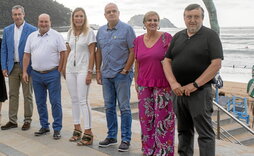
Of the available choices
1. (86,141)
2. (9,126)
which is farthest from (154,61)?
(9,126)

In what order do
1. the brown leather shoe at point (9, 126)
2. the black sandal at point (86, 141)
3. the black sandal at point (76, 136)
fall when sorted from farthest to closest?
the brown leather shoe at point (9, 126), the black sandal at point (76, 136), the black sandal at point (86, 141)

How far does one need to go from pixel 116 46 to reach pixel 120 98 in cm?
62

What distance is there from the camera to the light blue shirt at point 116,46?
3885 mm

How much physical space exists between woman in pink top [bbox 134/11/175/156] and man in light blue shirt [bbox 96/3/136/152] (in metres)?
0.23

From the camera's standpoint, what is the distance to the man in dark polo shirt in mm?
3049

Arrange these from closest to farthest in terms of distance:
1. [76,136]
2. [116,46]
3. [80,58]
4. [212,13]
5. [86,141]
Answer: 1. [116,46]
2. [80,58]
3. [86,141]
4. [76,136]
5. [212,13]

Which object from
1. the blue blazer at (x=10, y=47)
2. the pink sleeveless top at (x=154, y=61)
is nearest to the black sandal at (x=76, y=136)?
the blue blazer at (x=10, y=47)

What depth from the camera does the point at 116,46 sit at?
153 inches

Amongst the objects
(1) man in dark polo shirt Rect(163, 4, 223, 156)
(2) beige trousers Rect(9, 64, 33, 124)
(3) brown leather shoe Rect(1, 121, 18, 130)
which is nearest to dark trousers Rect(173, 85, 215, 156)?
(1) man in dark polo shirt Rect(163, 4, 223, 156)

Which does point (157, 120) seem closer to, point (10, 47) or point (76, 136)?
point (76, 136)

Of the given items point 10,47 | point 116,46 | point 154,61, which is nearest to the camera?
point 154,61

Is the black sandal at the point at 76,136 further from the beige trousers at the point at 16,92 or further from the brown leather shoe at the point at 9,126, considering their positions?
the brown leather shoe at the point at 9,126

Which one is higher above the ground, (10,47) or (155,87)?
(10,47)

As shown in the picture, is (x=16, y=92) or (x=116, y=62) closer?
(x=116, y=62)
